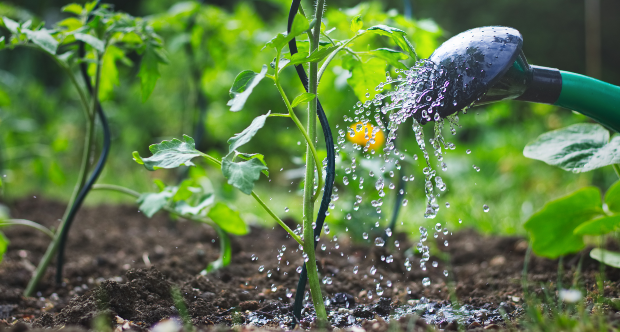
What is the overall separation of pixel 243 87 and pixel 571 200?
0.90 metres

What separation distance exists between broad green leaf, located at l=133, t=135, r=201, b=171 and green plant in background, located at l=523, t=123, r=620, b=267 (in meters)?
Answer: 0.86

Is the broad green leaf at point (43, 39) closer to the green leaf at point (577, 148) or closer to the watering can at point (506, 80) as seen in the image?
the watering can at point (506, 80)

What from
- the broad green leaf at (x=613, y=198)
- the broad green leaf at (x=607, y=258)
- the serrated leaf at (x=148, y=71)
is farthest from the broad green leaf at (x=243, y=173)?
the broad green leaf at (x=607, y=258)

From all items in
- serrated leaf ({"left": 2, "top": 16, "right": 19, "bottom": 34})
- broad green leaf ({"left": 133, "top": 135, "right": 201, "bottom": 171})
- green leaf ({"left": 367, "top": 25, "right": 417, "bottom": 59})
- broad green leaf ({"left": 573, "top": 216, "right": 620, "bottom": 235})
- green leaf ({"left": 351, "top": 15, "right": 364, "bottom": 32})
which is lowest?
broad green leaf ({"left": 573, "top": 216, "right": 620, "bottom": 235})

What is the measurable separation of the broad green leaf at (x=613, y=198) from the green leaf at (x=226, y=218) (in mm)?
1014

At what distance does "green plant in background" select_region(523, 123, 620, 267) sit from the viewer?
3.63 feet

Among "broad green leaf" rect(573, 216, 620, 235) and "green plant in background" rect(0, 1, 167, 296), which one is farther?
"green plant in background" rect(0, 1, 167, 296)

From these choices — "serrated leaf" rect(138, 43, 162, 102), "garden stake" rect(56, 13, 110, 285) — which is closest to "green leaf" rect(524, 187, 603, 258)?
"serrated leaf" rect(138, 43, 162, 102)

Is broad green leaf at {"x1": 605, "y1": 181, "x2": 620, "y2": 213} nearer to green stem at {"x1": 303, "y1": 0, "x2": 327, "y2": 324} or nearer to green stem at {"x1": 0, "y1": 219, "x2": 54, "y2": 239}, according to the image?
green stem at {"x1": 303, "y1": 0, "x2": 327, "y2": 324}

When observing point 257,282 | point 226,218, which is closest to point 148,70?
point 226,218

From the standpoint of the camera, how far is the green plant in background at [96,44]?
3.94 feet

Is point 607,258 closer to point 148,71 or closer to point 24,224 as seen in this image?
point 148,71

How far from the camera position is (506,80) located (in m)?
0.93

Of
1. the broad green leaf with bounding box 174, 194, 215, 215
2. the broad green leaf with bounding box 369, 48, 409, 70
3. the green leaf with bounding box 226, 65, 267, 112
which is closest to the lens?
the green leaf with bounding box 226, 65, 267, 112
